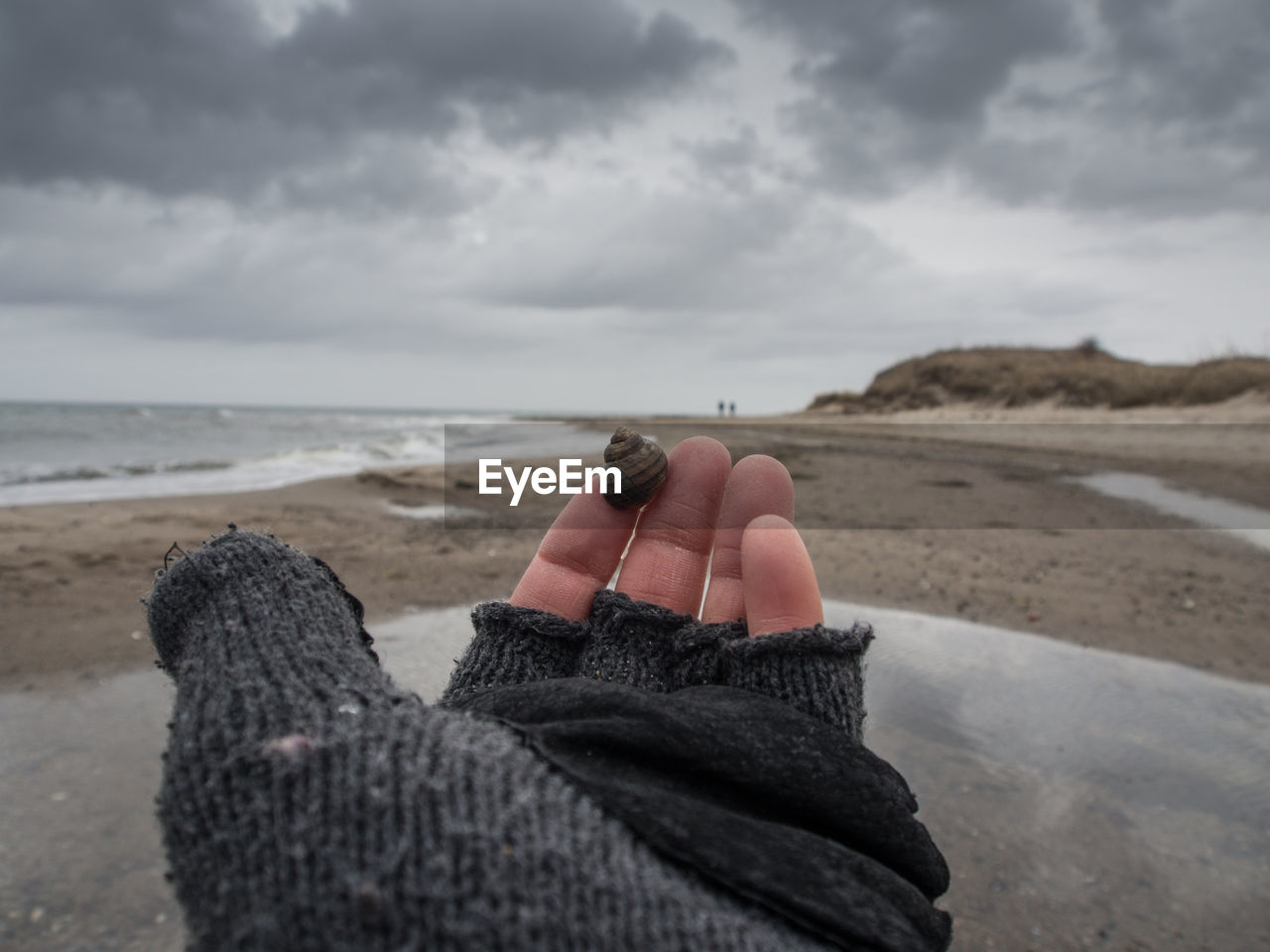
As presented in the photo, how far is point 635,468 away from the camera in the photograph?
1.99 m

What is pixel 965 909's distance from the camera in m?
2.09

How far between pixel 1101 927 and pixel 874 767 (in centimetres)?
135

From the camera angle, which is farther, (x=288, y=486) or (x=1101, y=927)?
(x=288, y=486)

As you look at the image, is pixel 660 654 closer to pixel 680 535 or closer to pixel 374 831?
pixel 680 535

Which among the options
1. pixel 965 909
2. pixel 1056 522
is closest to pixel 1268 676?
pixel 965 909

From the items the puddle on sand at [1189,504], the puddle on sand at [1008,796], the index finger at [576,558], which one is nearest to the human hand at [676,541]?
the index finger at [576,558]

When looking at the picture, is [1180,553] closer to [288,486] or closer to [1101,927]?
[1101,927]

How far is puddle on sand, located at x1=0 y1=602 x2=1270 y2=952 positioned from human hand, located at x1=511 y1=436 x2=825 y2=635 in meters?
1.22

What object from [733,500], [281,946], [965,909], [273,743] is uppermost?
[733,500]

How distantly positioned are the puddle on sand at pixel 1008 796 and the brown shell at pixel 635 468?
151cm

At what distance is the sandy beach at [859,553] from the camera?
4.08 meters

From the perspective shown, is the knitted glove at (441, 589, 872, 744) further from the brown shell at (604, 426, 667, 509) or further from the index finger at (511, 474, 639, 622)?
the brown shell at (604, 426, 667, 509)

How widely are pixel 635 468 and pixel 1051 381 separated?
96.9 feet

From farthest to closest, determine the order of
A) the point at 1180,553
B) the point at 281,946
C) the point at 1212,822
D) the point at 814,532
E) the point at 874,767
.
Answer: the point at 814,532, the point at 1180,553, the point at 1212,822, the point at 874,767, the point at 281,946
